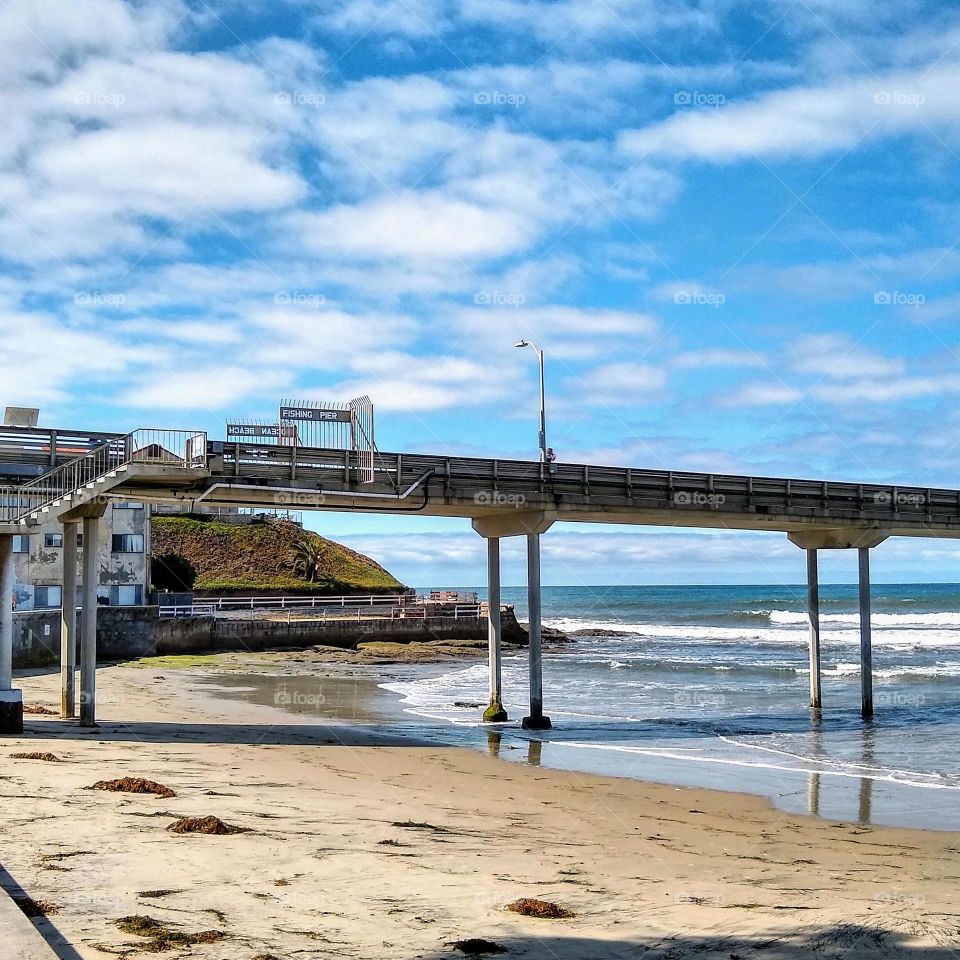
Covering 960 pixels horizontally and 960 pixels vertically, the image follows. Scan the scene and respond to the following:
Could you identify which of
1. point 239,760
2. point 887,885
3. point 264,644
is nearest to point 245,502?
point 239,760

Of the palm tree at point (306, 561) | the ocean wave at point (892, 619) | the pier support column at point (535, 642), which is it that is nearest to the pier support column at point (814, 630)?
the pier support column at point (535, 642)

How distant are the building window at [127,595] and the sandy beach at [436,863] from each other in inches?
1439

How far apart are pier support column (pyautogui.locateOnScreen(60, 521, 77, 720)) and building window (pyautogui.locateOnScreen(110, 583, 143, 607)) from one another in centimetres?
3157

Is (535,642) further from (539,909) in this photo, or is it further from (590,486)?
(539,909)

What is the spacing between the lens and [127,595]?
5681cm

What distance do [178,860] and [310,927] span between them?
2673mm

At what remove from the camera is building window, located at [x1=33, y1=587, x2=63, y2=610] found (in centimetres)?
4628

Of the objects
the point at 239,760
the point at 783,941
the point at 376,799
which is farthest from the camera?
the point at 239,760

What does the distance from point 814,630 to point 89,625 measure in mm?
26658

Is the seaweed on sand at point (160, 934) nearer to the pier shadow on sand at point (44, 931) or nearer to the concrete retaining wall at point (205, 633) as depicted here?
the pier shadow on sand at point (44, 931)

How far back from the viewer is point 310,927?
935 centimetres

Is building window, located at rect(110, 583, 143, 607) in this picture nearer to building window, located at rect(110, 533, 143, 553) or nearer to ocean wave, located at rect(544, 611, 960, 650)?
building window, located at rect(110, 533, 143, 553)

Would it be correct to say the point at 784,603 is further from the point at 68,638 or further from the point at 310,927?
the point at 310,927

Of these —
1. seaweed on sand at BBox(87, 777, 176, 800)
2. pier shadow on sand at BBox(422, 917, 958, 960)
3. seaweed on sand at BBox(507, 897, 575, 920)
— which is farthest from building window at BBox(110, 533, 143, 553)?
pier shadow on sand at BBox(422, 917, 958, 960)
